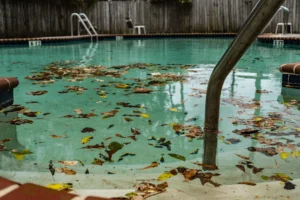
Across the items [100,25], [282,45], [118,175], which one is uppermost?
[100,25]

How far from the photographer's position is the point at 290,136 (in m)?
2.42

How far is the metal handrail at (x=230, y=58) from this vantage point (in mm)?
1351

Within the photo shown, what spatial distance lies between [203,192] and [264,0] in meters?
0.86

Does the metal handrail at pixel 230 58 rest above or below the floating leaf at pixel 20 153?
above

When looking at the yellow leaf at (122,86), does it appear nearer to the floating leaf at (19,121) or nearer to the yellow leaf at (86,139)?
the floating leaf at (19,121)

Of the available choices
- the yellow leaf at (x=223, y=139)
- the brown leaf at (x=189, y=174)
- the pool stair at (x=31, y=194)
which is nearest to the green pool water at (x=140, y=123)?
the yellow leaf at (x=223, y=139)

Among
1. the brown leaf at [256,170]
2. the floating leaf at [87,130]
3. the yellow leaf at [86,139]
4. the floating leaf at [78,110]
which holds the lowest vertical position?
the brown leaf at [256,170]

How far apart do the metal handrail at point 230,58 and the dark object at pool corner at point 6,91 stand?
1.81 m

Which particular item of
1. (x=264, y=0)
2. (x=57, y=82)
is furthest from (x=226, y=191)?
(x=57, y=82)

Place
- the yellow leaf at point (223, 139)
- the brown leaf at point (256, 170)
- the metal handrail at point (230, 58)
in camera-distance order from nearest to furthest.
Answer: the metal handrail at point (230, 58) → the brown leaf at point (256, 170) → the yellow leaf at point (223, 139)

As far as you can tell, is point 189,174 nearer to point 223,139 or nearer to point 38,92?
point 223,139

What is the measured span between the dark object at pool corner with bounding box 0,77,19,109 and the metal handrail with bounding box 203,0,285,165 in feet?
5.95

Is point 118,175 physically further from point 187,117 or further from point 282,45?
point 282,45

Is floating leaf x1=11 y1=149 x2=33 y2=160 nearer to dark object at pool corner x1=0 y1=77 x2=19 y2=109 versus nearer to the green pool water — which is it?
the green pool water
